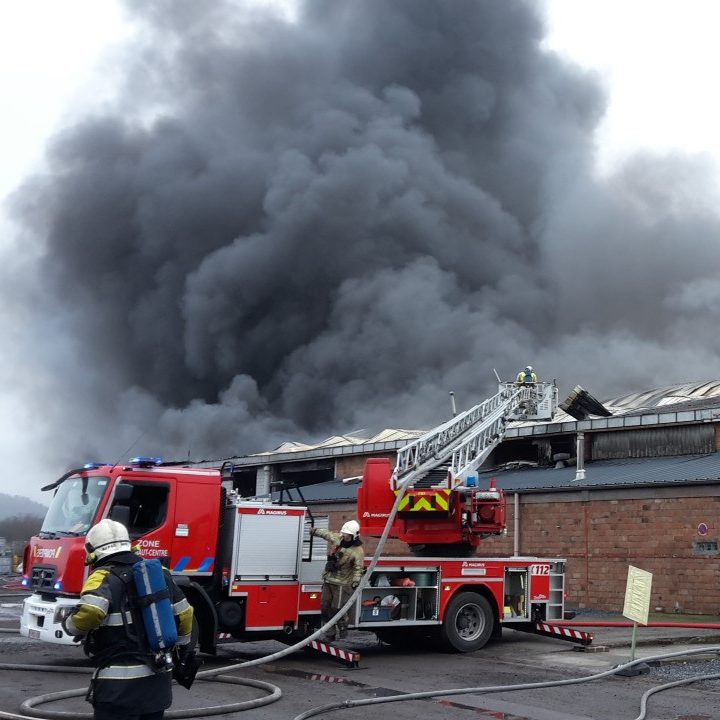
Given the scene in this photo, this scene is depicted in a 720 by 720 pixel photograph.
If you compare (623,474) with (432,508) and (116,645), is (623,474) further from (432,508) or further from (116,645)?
(116,645)

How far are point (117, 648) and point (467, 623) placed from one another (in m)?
6.92

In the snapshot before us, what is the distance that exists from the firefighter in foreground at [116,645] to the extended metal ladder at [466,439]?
675cm

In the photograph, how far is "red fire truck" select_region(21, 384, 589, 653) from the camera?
8.30 meters

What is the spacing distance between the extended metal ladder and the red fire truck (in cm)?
11

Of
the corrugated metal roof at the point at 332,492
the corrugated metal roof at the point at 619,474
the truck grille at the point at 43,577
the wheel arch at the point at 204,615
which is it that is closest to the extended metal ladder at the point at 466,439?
the corrugated metal roof at the point at 619,474

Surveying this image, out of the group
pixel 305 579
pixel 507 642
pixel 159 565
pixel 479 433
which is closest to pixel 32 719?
pixel 159 565

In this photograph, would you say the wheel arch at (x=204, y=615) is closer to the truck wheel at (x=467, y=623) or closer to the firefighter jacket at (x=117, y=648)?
the truck wheel at (x=467, y=623)

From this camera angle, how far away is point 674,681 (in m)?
7.84

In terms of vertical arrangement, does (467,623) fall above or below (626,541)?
below

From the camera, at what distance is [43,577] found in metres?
8.15

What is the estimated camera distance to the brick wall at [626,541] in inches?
578

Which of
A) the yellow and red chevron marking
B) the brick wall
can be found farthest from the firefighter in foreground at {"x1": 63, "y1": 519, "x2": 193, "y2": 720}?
the brick wall

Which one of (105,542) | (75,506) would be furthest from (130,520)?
(105,542)

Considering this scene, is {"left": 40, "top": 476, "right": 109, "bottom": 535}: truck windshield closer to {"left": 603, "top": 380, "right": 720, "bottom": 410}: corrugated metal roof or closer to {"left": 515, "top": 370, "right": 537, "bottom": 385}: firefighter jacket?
{"left": 515, "top": 370, "right": 537, "bottom": 385}: firefighter jacket
